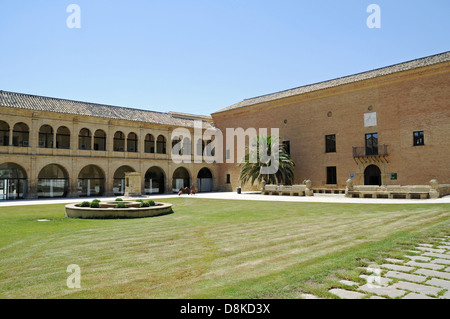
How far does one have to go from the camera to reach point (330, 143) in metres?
34.1

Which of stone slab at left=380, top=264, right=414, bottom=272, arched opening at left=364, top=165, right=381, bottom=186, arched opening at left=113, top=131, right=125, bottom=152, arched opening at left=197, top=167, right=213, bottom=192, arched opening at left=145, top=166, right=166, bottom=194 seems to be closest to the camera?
stone slab at left=380, top=264, right=414, bottom=272

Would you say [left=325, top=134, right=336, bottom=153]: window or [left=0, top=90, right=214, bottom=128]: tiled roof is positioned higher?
[left=0, top=90, right=214, bottom=128]: tiled roof

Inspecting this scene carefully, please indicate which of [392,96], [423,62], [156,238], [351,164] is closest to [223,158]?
[351,164]

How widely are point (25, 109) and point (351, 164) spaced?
31706mm

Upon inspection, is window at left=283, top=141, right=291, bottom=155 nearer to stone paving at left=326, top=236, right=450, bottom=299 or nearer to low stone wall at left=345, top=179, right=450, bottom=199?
low stone wall at left=345, top=179, right=450, bottom=199

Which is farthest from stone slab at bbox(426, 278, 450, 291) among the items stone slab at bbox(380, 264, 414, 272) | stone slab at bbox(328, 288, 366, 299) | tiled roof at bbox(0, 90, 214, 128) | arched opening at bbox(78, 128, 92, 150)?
arched opening at bbox(78, 128, 92, 150)

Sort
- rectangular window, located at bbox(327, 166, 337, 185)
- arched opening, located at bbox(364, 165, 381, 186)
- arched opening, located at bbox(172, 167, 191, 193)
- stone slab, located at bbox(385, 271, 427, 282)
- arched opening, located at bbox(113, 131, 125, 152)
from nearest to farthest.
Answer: stone slab, located at bbox(385, 271, 427, 282), arched opening, located at bbox(364, 165, 381, 186), rectangular window, located at bbox(327, 166, 337, 185), arched opening, located at bbox(113, 131, 125, 152), arched opening, located at bbox(172, 167, 191, 193)

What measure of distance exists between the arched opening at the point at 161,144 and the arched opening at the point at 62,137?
34.8 ft

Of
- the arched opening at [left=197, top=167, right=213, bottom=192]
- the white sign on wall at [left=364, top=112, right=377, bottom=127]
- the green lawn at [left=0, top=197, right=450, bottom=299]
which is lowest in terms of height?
the green lawn at [left=0, top=197, right=450, bottom=299]

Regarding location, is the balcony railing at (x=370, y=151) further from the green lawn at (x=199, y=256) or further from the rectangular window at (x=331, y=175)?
the green lawn at (x=199, y=256)

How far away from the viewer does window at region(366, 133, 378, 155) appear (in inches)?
1203

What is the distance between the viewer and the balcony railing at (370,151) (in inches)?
1171

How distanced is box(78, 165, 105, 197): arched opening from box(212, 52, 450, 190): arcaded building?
20489 mm

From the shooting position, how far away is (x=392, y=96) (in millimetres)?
29594
